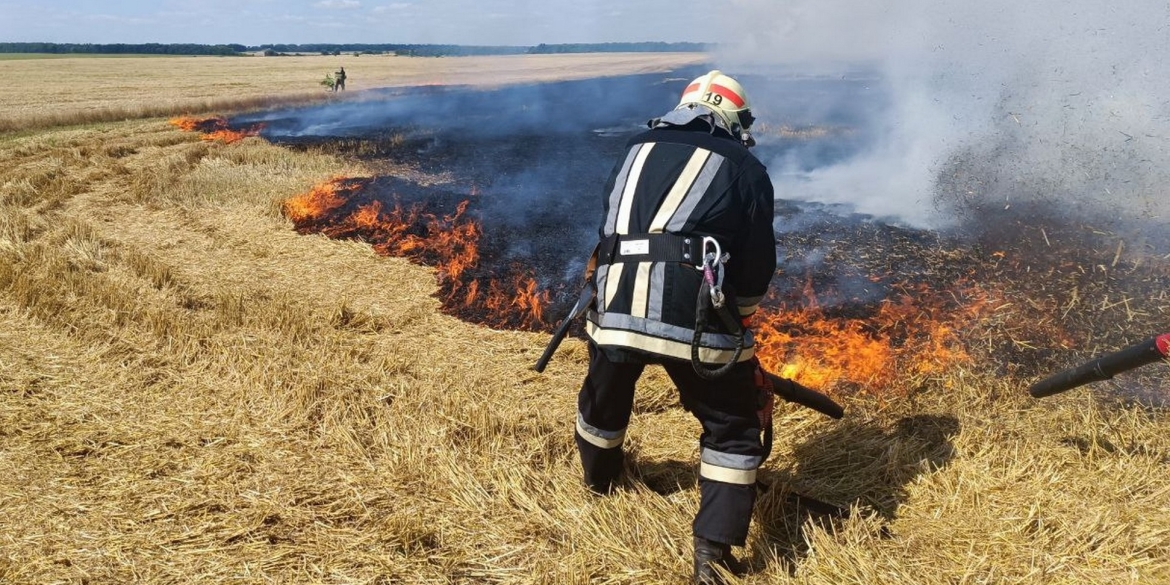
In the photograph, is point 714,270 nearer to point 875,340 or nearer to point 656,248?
point 656,248

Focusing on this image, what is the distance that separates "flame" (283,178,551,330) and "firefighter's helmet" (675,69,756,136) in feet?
10.9

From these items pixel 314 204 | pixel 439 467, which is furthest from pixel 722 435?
pixel 314 204

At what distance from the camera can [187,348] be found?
5211mm

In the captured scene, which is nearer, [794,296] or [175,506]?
[175,506]

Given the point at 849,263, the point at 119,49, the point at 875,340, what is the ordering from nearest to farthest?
1. the point at 875,340
2. the point at 849,263
3. the point at 119,49

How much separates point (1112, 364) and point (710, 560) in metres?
1.84

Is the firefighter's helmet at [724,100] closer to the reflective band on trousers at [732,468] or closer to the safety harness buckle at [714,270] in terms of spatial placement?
the safety harness buckle at [714,270]

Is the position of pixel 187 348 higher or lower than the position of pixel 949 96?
lower

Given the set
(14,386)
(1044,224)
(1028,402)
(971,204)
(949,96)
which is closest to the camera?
(1028,402)

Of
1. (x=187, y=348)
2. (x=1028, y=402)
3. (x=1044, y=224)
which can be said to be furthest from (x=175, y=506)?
(x=1044, y=224)

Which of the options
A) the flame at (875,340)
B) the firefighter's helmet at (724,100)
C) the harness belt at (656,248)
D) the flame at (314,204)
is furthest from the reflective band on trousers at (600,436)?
the flame at (314,204)

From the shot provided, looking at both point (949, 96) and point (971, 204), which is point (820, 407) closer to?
point (971, 204)

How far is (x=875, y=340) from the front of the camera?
16.1 feet

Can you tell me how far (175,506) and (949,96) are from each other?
1030 cm
